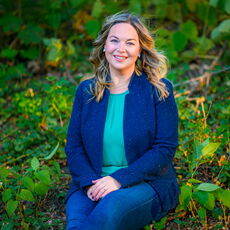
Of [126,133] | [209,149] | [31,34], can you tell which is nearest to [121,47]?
[126,133]

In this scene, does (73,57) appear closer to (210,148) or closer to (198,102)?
(198,102)

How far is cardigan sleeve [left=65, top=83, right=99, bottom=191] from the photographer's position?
251cm

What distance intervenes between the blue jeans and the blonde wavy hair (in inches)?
23.2

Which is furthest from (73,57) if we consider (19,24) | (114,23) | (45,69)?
(114,23)

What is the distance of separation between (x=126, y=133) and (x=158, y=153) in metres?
0.22

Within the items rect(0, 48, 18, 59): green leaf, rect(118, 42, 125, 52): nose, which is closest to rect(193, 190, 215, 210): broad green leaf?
rect(118, 42, 125, 52): nose

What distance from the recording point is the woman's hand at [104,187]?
238cm

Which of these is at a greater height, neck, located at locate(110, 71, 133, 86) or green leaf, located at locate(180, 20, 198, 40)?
green leaf, located at locate(180, 20, 198, 40)

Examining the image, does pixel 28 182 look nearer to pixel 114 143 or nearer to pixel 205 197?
pixel 114 143

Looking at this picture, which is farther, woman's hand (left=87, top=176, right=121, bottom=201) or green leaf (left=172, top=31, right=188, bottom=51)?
green leaf (left=172, top=31, right=188, bottom=51)

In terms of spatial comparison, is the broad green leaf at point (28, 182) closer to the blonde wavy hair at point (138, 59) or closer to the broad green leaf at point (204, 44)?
the blonde wavy hair at point (138, 59)

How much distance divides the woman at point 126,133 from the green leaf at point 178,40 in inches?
88.9

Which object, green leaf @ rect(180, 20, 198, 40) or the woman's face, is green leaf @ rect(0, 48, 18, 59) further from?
the woman's face

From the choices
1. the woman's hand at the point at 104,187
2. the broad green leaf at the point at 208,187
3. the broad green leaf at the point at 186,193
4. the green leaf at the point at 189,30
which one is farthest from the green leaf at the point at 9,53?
the broad green leaf at the point at 208,187
